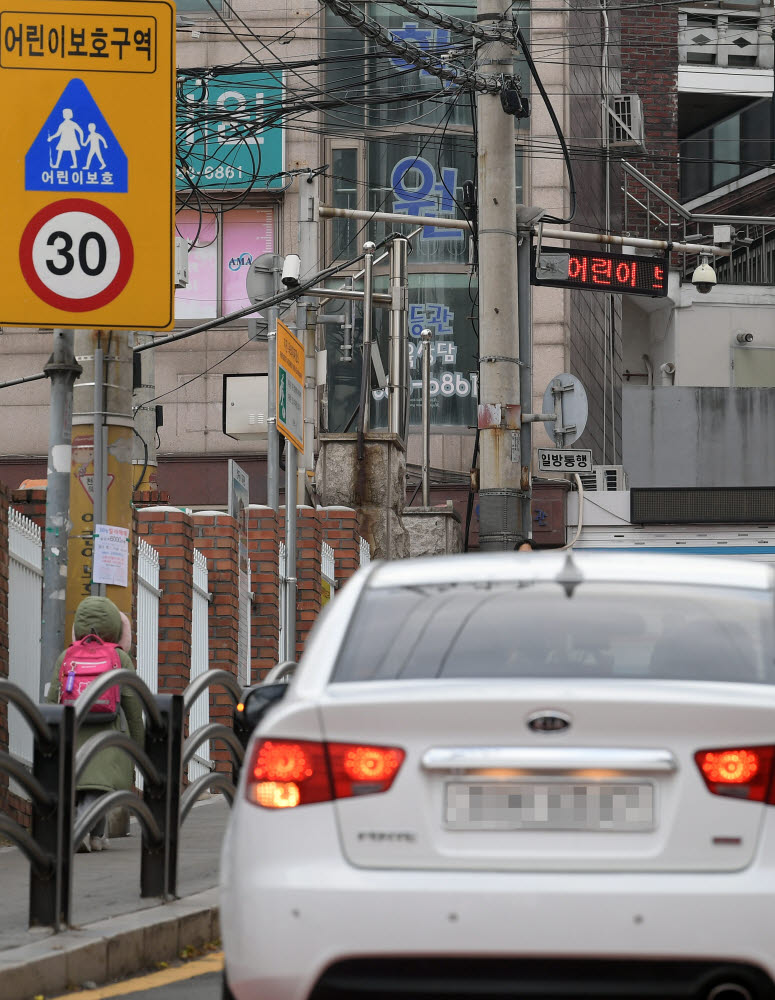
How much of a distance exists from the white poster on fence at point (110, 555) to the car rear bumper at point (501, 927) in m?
6.26

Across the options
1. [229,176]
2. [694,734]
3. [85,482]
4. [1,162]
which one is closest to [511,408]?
[85,482]

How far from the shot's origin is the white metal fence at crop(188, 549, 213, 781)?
14992 mm

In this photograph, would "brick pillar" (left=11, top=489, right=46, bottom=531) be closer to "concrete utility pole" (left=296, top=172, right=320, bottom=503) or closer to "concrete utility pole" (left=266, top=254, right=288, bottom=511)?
"concrete utility pole" (left=266, top=254, right=288, bottom=511)

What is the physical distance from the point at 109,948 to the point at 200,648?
8741 mm

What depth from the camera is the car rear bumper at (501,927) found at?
4047 mm

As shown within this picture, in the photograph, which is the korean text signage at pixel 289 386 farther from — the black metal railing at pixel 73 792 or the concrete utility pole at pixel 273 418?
the black metal railing at pixel 73 792

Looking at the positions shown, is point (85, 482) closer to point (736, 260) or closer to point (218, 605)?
point (218, 605)

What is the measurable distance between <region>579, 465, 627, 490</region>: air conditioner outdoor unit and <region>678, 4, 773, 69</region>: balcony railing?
49.6 feet

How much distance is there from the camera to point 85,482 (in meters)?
10.6

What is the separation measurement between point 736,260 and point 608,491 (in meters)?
10.9

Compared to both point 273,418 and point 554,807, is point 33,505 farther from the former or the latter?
point 554,807

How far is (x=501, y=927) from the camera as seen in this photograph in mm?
4066

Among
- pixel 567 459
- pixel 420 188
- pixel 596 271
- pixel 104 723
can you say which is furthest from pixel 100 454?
pixel 420 188

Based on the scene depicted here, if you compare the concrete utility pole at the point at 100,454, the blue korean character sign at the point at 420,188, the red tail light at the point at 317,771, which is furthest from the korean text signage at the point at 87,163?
the blue korean character sign at the point at 420,188
